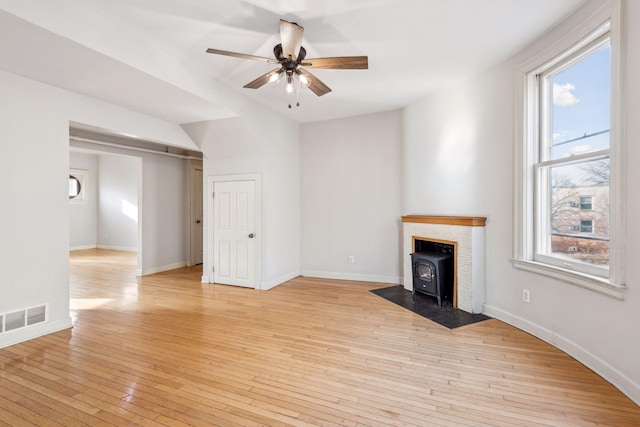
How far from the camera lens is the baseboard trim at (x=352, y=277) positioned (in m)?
5.13

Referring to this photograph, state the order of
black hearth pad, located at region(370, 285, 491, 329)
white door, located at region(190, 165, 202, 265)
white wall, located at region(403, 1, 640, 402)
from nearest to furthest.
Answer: white wall, located at region(403, 1, 640, 402)
black hearth pad, located at region(370, 285, 491, 329)
white door, located at region(190, 165, 202, 265)

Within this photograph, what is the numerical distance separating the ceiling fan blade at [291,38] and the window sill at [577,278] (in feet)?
9.64

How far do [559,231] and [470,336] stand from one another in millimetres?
1311

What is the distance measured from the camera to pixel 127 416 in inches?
73.5

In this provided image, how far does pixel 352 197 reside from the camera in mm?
5383

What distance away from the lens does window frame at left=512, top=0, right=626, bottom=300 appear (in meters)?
2.13

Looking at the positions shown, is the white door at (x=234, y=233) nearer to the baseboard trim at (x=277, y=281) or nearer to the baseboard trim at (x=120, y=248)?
the baseboard trim at (x=277, y=281)

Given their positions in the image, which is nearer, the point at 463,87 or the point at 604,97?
the point at 604,97

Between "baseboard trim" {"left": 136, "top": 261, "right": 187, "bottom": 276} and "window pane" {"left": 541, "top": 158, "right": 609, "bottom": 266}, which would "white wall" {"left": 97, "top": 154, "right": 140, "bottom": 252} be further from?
"window pane" {"left": 541, "top": 158, "right": 609, "bottom": 266}

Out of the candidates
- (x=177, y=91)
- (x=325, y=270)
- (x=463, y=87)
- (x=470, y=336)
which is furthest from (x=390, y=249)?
(x=177, y=91)

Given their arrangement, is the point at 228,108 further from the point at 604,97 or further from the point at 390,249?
the point at 604,97

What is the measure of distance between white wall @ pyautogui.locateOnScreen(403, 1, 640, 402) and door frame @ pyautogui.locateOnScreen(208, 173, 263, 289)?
2.37m

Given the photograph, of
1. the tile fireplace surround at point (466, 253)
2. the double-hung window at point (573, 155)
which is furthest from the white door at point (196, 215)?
the double-hung window at point (573, 155)

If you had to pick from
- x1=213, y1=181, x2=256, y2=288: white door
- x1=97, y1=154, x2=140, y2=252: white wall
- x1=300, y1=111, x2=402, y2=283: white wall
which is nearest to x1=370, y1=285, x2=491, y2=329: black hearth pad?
x1=300, y1=111, x2=402, y2=283: white wall
